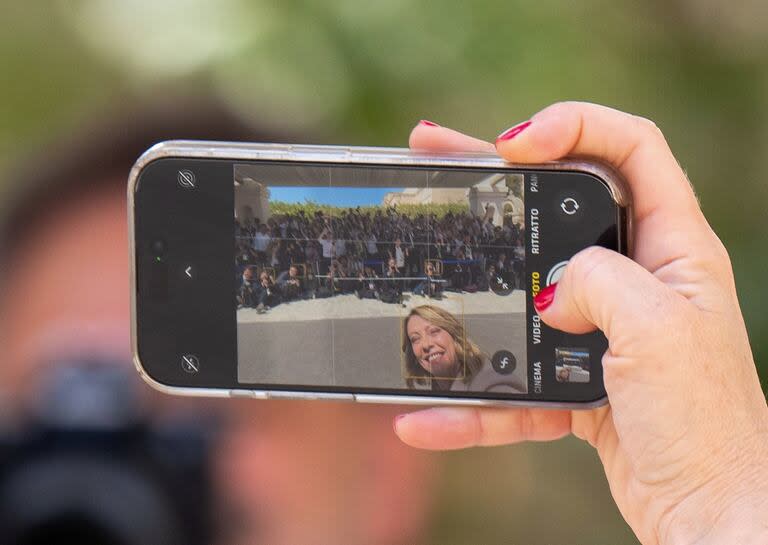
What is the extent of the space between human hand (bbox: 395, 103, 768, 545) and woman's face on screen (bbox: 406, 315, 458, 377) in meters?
0.09

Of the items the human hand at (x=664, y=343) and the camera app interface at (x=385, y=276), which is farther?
the camera app interface at (x=385, y=276)

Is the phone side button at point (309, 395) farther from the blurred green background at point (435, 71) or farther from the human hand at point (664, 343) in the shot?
the blurred green background at point (435, 71)

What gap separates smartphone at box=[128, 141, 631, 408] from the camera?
26.3 inches

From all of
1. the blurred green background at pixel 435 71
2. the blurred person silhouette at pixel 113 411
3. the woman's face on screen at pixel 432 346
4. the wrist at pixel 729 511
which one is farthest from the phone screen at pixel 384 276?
the blurred green background at pixel 435 71

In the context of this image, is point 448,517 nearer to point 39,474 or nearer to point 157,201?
point 39,474

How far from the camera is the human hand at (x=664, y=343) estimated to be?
1.84 feet

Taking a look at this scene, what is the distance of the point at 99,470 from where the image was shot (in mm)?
1128

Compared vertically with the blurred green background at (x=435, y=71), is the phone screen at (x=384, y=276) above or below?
below

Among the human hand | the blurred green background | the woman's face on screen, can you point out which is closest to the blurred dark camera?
the blurred green background

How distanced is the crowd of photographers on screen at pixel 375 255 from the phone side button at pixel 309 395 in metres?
0.08

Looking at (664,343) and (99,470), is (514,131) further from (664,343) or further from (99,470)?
(99,470)

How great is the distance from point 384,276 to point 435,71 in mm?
757

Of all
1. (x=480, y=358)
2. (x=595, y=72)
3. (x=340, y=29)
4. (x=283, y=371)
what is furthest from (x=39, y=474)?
(x=595, y=72)

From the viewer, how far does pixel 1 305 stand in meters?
1.11
